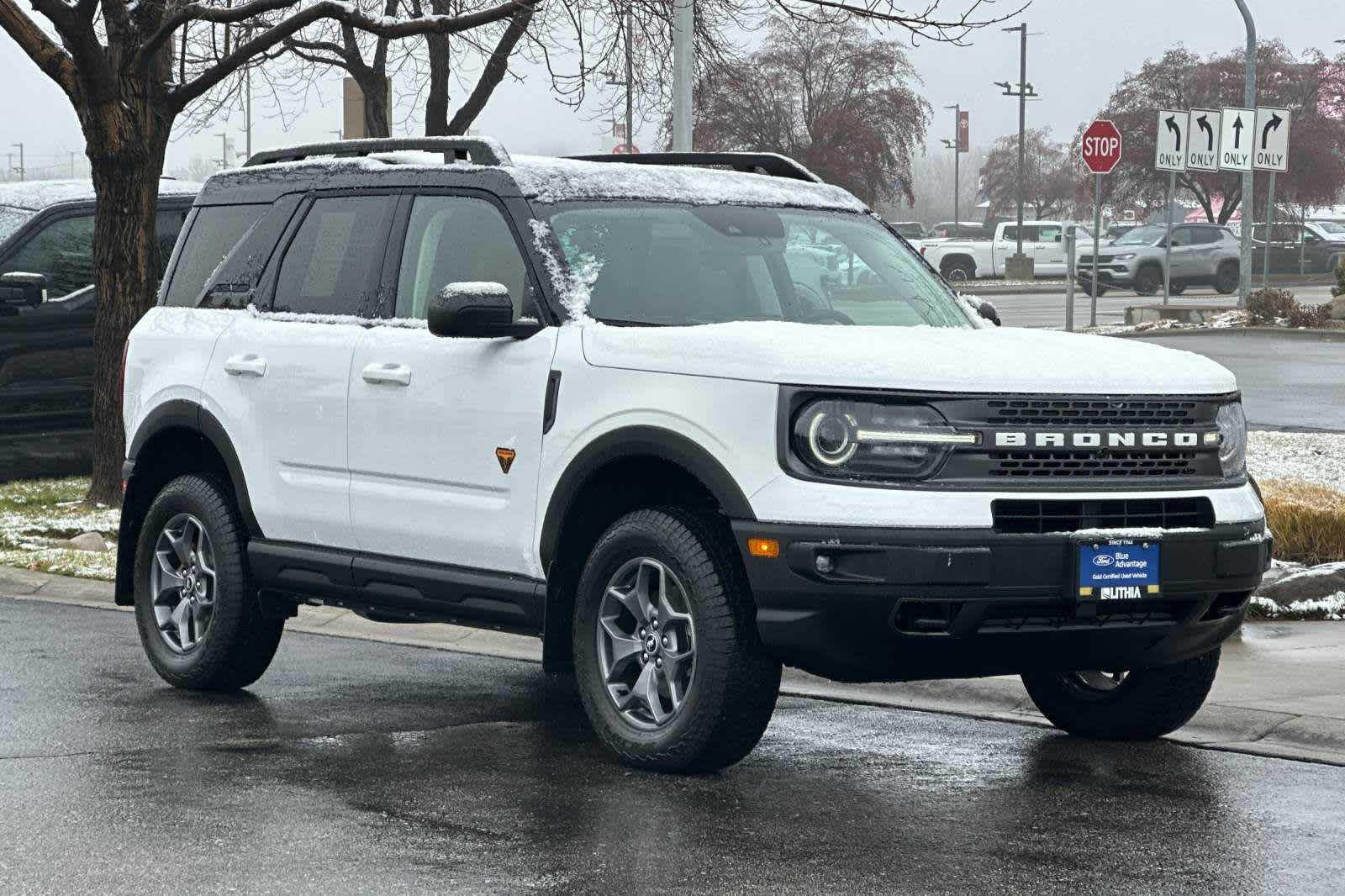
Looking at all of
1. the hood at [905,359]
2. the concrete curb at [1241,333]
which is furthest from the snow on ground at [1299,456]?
the concrete curb at [1241,333]

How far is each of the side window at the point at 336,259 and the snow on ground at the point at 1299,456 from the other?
7.16 meters

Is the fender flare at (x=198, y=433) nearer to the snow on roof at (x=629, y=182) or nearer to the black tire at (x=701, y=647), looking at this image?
the snow on roof at (x=629, y=182)

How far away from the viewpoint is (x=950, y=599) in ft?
20.0

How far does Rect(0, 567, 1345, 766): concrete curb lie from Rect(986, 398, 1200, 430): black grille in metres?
1.44

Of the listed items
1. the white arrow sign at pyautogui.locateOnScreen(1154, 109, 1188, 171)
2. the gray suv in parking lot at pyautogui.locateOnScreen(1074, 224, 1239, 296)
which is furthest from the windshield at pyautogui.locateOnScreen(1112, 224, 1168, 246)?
the white arrow sign at pyautogui.locateOnScreen(1154, 109, 1188, 171)

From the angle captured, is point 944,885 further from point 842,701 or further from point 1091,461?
point 842,701

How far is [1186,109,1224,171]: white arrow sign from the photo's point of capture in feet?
112

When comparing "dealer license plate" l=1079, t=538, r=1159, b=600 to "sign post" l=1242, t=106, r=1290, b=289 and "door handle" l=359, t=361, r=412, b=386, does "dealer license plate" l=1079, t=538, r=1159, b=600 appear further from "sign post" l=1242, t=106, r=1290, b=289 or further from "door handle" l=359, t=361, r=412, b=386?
"sign post" l=1242, t=106, r=1290, b=289

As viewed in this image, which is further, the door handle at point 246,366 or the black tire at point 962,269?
the black tire at point 962,269

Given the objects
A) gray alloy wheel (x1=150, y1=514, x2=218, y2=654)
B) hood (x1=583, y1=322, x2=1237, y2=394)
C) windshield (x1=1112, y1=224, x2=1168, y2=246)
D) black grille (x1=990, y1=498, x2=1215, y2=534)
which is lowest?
gray alloy wheel (x1=150, y1=514, x2=218, y2=654)

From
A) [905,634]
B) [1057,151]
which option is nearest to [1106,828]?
[905,634]

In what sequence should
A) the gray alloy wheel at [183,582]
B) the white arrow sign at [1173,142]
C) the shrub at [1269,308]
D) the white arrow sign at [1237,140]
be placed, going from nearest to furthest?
the gray alloy wheel at [183,582]
the shrub at [1269,308]
the white arrow sign at [1173,142]
the white arrow sign at [1237,140]

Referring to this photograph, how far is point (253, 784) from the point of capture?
670 centimetres

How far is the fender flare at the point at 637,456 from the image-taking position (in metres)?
6.31
